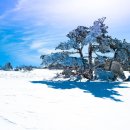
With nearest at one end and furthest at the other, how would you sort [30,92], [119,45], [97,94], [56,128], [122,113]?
[56,128] < [122,113] < [30,92] < [97,94] < [119,45]

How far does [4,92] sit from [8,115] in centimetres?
280

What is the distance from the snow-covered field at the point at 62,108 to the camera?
7.76 metres

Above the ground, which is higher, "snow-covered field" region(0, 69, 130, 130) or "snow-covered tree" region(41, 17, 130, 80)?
"snow-covered tree" region(41, 17, 130, 80)

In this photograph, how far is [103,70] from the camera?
61.2 ft

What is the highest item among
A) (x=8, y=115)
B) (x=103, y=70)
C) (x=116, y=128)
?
(x=103, y=70)

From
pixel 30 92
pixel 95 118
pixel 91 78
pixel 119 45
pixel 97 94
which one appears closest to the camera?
pixel 95 118

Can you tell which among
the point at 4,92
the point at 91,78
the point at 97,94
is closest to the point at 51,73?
the point at 91,78

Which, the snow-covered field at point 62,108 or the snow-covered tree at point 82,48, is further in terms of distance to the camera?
the snow-covered tree at point 82,48

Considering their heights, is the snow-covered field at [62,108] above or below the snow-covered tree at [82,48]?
below

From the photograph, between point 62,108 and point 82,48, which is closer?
point 62,108

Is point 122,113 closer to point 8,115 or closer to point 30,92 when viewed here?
point 30,92

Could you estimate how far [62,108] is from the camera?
9484 millimetres

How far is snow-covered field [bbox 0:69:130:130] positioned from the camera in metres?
7.76

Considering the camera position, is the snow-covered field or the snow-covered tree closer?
the snow-covered field
